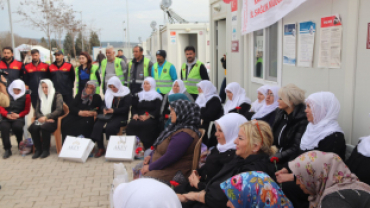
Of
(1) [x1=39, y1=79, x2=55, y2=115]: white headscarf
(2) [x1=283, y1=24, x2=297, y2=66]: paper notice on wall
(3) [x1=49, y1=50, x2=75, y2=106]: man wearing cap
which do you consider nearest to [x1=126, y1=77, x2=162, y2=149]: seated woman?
(1) [x1=39, y1=79, x2=55, y2=115]: white headscarf

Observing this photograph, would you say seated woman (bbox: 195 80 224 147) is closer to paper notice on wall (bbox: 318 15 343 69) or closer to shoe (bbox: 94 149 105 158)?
shoe (bbox: 94 149 105 158)

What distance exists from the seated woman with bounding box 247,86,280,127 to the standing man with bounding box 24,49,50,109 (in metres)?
4.71

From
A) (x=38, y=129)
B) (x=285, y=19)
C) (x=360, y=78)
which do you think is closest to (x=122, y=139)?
(x=38, y=129)

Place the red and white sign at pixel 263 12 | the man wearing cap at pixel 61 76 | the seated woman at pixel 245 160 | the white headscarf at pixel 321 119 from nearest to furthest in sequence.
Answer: the seated woman at pixel 245 160 < the white headscarf at pixel 321 119 < the red and white sign at pixel 263 12 < the man wearing cap at pixel 61 76

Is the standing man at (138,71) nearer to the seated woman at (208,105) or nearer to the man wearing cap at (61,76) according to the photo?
the man wearing cap at (61,76)

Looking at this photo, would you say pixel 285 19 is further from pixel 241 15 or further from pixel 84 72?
pixel 84 72

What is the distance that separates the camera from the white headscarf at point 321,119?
116 inches

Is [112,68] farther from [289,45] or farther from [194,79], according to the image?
[289,45]

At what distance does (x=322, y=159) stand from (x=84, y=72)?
→ 5.79 metres

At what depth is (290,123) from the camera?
3.46 m

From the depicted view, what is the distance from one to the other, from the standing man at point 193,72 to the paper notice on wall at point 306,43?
253cm

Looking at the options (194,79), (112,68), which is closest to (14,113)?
(112,68)

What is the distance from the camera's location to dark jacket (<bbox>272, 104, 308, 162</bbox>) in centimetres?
322

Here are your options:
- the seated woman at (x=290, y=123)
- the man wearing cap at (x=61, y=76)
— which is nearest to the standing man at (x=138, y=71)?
the man wearing cap at (x=61, y=76)
